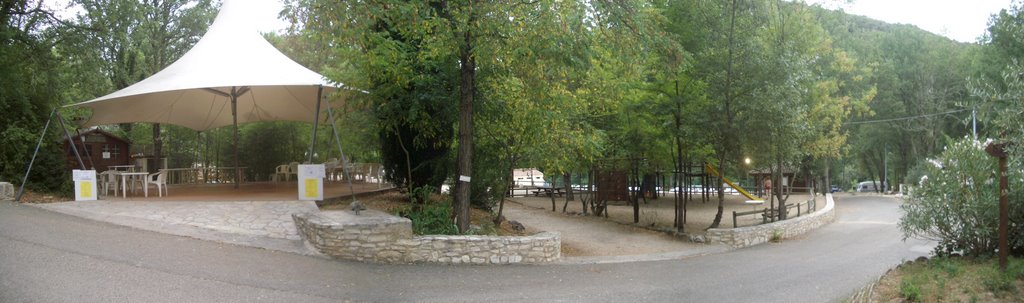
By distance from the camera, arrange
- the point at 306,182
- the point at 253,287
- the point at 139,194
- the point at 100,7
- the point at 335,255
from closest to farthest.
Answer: the point at 253,287 → the point at 335,255 → the point at 306,182 → the point at 139,194 → the point at 100,7

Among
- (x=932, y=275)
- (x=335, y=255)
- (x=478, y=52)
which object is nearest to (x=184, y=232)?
(x=335, y=255)

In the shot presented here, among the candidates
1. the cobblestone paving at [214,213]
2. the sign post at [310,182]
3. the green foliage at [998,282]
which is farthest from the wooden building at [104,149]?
the green foliage at [998,282]

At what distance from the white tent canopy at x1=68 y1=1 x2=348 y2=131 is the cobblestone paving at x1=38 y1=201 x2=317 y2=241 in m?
2.35

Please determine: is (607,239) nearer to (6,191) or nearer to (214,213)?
(214,213)

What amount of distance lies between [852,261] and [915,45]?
35.2m

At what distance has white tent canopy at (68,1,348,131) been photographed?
12.3 meters

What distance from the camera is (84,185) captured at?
11359 mm

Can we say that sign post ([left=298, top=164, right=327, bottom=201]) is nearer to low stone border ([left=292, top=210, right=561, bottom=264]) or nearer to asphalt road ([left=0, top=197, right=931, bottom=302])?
low stone border ([left=292, top=210, right=561, bottom=264])

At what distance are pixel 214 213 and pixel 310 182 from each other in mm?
1988

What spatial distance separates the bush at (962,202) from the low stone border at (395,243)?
5.27m

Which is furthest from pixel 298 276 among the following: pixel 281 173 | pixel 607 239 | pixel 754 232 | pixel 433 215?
pixel 281 173

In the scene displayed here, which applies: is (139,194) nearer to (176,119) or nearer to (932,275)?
(176,119)

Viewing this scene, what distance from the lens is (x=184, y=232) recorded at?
338 inches

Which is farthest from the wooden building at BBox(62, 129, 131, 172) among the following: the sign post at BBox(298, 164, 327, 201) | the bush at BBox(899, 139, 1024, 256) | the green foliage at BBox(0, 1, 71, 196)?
the bush at BBox(899, 139, 1024, 256)
